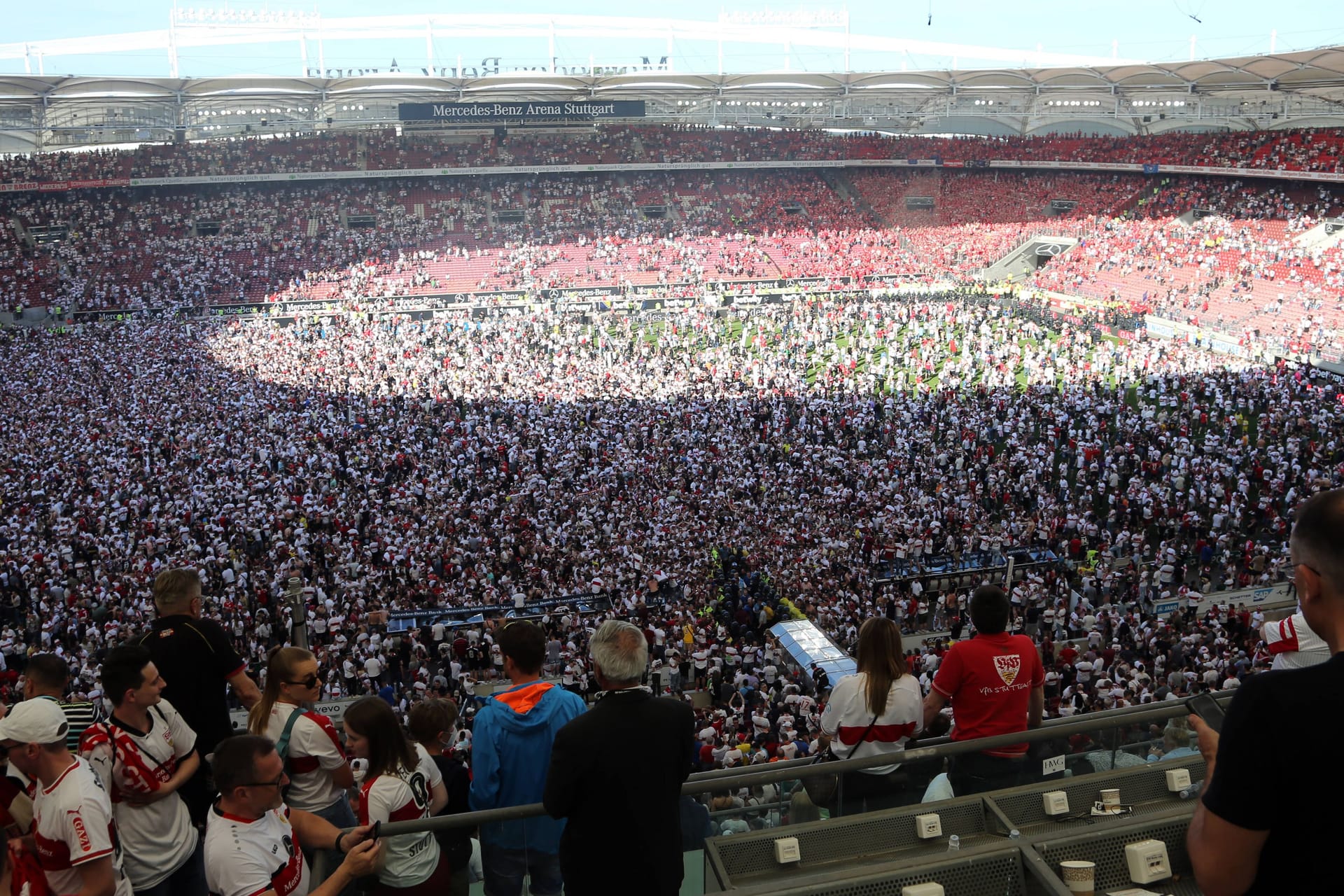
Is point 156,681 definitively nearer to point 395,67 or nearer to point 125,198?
point 125,198

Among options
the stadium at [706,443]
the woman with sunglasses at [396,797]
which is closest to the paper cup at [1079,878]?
the stadium at [706,443]

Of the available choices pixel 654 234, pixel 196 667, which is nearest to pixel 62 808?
pixel 196 667

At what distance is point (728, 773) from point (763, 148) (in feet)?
167

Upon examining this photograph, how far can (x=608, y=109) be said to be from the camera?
170ft

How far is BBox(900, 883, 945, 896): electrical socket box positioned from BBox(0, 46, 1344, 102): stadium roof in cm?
4393

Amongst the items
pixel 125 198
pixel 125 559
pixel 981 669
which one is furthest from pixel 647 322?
pixel 981 669

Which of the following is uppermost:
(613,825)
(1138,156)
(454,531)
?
(1138,156)

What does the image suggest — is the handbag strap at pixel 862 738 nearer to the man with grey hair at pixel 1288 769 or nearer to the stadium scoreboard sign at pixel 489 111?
the man with grey hair at pixel 1288 769

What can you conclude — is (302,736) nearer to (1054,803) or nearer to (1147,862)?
(1054,803)

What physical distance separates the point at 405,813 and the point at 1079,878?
2.04 metres

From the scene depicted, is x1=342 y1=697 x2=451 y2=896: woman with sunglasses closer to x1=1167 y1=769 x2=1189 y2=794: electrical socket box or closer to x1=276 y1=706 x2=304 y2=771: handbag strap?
x1=276 y1=706 x2=304 y2=771: handbag strap

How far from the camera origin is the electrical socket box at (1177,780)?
3389 mm

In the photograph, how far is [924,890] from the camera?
2740mm

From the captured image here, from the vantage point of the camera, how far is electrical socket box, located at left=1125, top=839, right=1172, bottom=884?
2.85 metres
